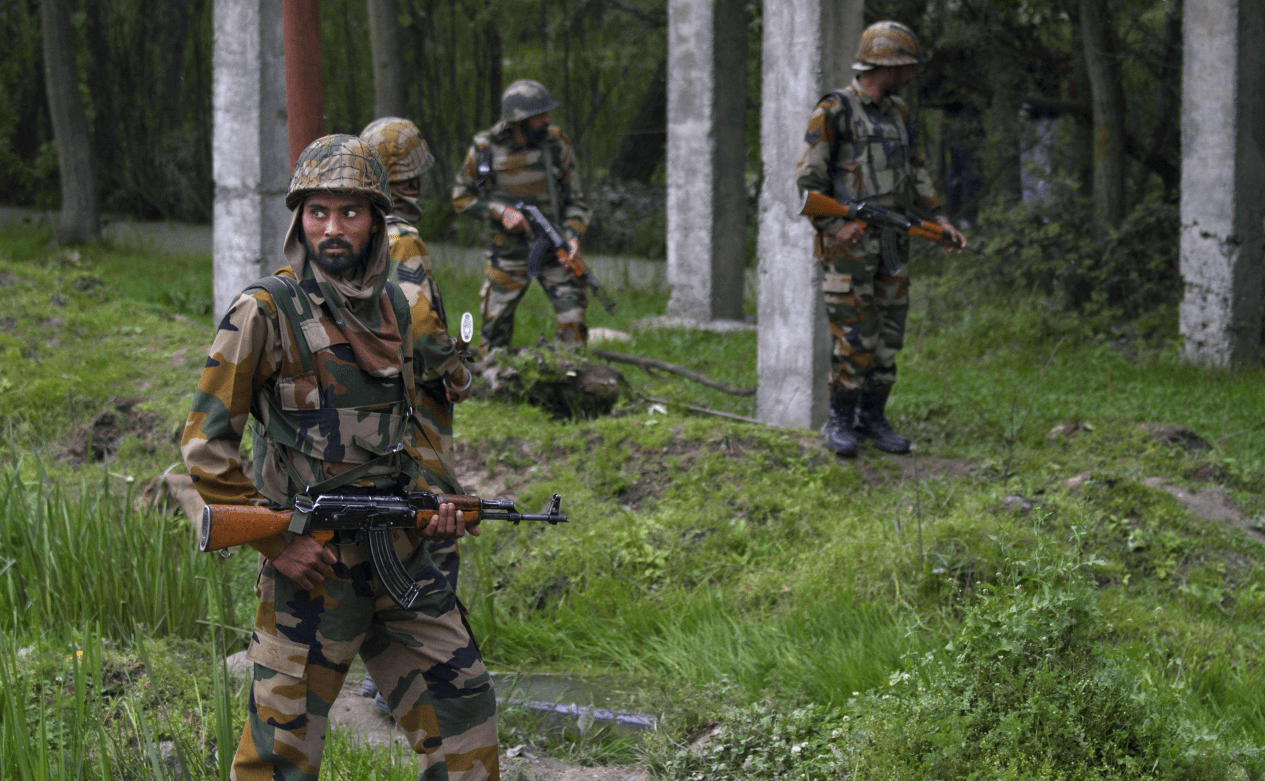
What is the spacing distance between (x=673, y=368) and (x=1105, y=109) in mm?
4941

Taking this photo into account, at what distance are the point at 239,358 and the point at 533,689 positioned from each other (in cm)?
199

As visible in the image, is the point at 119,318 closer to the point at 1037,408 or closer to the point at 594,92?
the point at 1037,408

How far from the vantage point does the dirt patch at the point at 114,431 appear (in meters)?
6.43

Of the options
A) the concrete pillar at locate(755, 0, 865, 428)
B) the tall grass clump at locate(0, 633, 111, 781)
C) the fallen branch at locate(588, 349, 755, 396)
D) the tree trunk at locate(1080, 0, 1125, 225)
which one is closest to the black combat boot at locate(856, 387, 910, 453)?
the concrete pillar at locate(755, 0, 865, 428)

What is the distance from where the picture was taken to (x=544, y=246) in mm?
7195

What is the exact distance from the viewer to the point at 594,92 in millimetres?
16469

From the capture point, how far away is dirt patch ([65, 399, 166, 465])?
643cm

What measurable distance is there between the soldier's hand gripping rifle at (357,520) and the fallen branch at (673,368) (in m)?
4.45

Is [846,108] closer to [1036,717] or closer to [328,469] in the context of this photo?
[1036,717]

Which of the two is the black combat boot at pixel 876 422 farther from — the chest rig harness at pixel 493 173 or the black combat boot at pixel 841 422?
the chest rig harness at pixel 493 173

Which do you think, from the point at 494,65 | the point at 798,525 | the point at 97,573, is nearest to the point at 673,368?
the point at 798,525

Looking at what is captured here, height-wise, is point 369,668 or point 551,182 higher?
point 551,182

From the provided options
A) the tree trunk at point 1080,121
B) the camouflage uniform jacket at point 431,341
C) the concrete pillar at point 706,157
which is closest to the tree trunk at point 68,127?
the concrete pillar at point 706,157

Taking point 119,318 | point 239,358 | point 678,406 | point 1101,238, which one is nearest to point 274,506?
point 239,358
